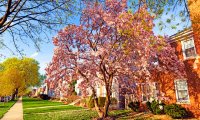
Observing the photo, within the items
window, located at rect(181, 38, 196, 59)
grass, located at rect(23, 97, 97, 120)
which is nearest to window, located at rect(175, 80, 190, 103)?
window, located at rect(181, 38, 196, 59)

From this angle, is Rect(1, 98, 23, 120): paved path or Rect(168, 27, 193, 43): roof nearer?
Rect(168, 27, 193, 43): roof

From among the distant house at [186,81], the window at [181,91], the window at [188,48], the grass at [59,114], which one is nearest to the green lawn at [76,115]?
the grass at [59,114]

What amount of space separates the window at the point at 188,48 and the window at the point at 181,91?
221cm

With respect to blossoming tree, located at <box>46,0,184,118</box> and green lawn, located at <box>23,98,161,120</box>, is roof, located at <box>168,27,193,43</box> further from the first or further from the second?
green lawn, located at <box>23,98,161,120</box>

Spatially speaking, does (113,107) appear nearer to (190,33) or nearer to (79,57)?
(79,57)

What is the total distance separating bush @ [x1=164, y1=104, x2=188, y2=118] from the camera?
49.2 ft

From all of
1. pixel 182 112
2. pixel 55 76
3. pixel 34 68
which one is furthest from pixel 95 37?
pixel 34 68

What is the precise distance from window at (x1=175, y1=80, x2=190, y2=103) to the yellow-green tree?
52817 millimetres

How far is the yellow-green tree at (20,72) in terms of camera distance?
60.8m

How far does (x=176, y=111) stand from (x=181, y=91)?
2097 millimetres

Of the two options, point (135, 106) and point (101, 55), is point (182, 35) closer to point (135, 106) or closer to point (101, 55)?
point (101, 55)

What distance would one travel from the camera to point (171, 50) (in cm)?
1645

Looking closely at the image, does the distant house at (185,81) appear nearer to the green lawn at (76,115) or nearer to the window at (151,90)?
the window at (151,90)

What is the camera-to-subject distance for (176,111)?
15.2 meters
